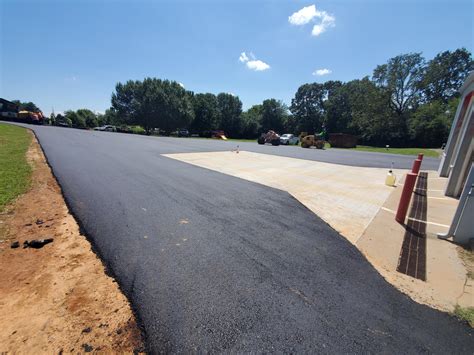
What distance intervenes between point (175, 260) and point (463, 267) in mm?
4408

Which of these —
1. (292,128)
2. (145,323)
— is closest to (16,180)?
(145,323)

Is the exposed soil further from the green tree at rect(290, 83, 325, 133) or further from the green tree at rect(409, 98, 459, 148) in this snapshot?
the green tree at rect(290, 83, 325, 133)

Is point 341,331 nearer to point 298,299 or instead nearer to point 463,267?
point 298,299

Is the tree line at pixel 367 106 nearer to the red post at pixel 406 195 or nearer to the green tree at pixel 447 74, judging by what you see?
the green tree at pixel 447 74

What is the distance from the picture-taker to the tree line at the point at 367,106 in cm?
4159

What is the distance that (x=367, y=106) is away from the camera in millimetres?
48062

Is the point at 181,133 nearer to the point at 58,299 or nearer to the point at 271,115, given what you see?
the point at 271,115

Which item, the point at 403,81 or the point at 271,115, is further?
the point at 271,115

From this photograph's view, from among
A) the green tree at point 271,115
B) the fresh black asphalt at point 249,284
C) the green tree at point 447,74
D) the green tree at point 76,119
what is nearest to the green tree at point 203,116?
the green tree at point 271,115

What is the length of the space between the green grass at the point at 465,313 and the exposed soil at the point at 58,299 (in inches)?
132

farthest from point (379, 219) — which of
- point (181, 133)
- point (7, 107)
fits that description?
point (7, 107)

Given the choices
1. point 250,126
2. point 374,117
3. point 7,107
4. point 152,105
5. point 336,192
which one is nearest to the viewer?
point 336,192

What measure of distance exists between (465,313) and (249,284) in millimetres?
2440

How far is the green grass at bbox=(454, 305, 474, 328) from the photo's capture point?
2492mm
